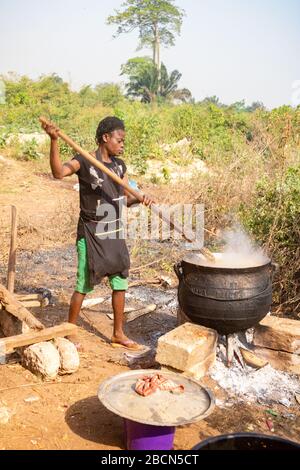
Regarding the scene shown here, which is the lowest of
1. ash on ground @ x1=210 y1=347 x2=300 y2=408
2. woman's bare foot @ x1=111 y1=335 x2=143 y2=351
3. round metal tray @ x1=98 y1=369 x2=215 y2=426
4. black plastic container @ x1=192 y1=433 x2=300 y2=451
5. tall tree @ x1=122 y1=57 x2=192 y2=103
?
ash on ground @ x1=210 y1=347 x2=300 y2=408

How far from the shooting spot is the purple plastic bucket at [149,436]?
8.98ft

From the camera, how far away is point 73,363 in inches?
152

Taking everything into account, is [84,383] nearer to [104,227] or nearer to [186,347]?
[186,347]

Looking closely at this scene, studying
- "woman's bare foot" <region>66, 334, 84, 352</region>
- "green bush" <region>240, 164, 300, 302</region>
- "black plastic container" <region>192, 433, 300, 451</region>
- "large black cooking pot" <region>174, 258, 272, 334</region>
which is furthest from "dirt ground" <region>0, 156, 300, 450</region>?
"green bush" <region>240, 164, 300, 302</region>

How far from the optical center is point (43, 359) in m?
3.76

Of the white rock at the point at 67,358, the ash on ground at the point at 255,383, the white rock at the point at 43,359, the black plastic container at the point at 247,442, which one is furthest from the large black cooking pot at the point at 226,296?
the black plastic container at the point at 247,442

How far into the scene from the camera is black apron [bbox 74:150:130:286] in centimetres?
421

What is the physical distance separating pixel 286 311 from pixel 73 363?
2.79 m

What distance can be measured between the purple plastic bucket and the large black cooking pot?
1359 mm

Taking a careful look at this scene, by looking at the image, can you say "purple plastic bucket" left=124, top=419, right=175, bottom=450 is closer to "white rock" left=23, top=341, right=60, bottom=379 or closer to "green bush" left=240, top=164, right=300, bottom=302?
"white rock" left=23, top=341, right=60, bottom=379
